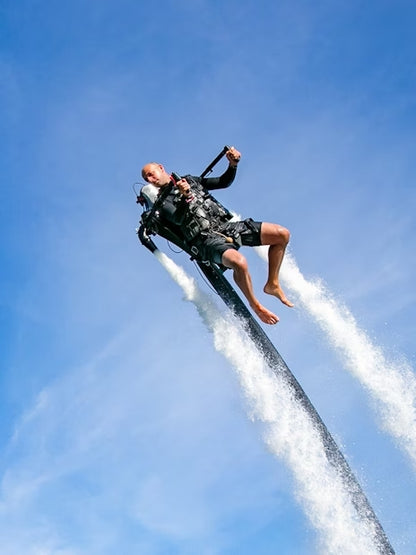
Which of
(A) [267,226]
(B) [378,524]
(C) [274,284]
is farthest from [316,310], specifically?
(B) [378,524]

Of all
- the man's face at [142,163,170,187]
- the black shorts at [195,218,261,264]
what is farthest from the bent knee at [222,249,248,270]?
the man's face at [142,163,170,187]

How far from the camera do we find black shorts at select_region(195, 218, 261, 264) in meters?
10.2

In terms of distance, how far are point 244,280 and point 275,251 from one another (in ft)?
2.68

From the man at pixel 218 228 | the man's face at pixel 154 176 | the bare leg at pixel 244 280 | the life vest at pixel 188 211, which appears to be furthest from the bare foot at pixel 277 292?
the man's face at pixel 154 176

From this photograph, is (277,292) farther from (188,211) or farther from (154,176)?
(154,176)

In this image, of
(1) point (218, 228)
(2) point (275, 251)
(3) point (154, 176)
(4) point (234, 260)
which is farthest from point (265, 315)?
(3) point (154, 176)

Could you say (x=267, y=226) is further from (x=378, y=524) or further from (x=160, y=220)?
(x=378, y=524)

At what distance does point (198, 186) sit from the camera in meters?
10.7

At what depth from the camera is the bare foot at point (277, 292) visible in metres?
10.6

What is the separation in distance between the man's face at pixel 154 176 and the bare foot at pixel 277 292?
2272 mm

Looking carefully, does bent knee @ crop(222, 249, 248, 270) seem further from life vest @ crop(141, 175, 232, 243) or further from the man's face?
the man's face

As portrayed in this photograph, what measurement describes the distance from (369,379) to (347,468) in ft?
4.90

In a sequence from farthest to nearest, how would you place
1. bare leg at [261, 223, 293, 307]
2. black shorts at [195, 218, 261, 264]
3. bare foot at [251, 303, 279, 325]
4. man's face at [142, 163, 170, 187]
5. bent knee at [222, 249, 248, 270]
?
man's face at [142, 163, 170, 187] → bare leg at [261, 223, 293, 307] → black shorts at [195, 218, 261, 264] → bare foot at [251, 303, 279, 325] → bent knee at [222, 249, 248, 270]

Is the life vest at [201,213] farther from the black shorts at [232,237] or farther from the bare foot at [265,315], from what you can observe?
the bare foot at [265,315]
